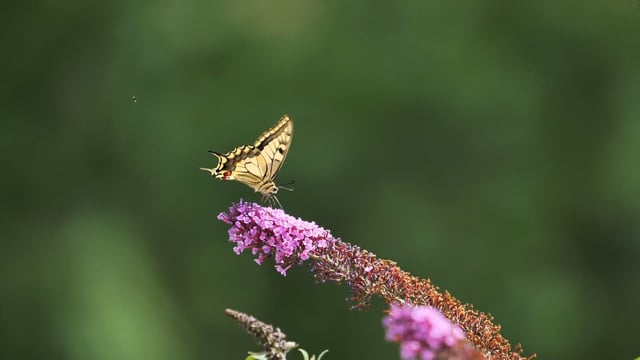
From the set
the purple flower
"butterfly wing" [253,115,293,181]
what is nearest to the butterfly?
"butterfly wing" [253,115,293,181]

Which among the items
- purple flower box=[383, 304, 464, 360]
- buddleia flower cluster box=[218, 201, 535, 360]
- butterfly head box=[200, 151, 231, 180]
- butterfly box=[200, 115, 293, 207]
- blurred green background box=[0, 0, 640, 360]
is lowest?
purple flower box=[383, 304, 464, 360]

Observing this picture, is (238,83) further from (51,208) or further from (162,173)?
(51,208)

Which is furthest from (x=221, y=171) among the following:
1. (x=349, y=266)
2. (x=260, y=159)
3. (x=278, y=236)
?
(x=349, y=266)

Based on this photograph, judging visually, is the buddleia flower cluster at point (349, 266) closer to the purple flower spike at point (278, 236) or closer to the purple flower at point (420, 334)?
the purple flower spike at point (278, 236)

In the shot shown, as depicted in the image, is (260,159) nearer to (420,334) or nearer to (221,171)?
(221,171)

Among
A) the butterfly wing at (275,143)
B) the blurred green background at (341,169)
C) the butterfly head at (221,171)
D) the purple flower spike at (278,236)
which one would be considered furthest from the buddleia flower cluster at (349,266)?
the blurred green background at (341,169)

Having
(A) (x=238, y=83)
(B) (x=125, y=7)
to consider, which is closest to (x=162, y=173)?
(A) (x=238, y=83)

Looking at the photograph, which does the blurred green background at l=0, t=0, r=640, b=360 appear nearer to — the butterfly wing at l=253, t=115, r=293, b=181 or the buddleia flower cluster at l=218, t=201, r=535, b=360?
the butterfly wing at l=253, t=115, r=293, b=181
